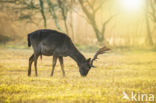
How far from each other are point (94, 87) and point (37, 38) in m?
2.47

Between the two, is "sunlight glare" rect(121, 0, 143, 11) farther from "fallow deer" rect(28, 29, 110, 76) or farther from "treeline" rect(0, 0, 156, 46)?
"fallow deer" rect(28, 29, 110, 76)

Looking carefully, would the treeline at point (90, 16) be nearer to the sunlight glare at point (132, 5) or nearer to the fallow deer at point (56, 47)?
the sunlight glare at point (132, 5)

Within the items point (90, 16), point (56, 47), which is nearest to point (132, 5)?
point (90, 16)

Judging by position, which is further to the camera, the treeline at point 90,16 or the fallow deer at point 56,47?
the treeline at point 90,16

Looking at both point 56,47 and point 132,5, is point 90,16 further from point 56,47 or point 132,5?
point 56,47

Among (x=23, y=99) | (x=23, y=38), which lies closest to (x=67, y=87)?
(x=23, y=99)

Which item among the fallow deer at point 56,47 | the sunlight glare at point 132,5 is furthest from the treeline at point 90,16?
the fallow deer at point 56,47

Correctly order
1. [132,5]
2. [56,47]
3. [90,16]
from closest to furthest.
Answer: [56,47] → [90,16] → [132,5]

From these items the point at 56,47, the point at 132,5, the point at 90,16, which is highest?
the point at 132,5

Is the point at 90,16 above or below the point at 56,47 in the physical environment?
above

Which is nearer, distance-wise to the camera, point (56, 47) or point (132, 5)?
point (56, 47)

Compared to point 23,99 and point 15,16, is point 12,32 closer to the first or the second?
point 15,16

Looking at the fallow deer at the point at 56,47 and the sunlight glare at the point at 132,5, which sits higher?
the sunlight glare at the point at 132,5

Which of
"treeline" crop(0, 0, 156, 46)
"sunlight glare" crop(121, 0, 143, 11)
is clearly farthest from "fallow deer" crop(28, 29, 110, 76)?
"sunlight glare" crop(121, 0, 143, 11)
